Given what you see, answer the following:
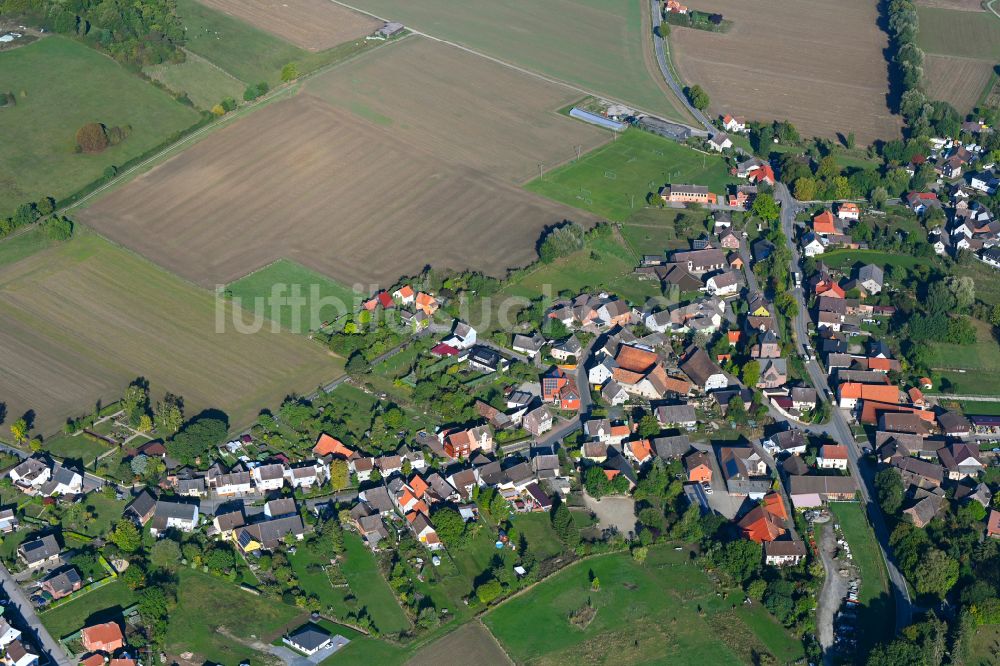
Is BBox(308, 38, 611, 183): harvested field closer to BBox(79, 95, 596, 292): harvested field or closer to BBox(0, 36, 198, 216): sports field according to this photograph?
BBox(79, 95, 596, 292): harvested field

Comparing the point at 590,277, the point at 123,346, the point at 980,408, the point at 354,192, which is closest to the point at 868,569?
the point at 980,408

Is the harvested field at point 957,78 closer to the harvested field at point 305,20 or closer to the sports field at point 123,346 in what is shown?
the harvested field at point 305,20

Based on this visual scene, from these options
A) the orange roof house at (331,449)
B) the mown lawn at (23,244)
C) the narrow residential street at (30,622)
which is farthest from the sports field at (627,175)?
the narrow residential street at (30,622)

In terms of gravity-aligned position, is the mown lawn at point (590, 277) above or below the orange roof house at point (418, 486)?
above

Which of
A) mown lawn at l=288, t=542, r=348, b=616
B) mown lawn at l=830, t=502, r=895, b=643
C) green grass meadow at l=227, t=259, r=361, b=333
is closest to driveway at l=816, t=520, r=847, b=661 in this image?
mown lawn at l=830, t=502, r=895, b=643

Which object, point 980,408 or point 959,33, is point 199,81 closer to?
point 980,408

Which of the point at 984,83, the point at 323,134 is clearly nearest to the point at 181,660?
the point at 323,134

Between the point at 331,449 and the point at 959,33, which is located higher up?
the point at 959,33
